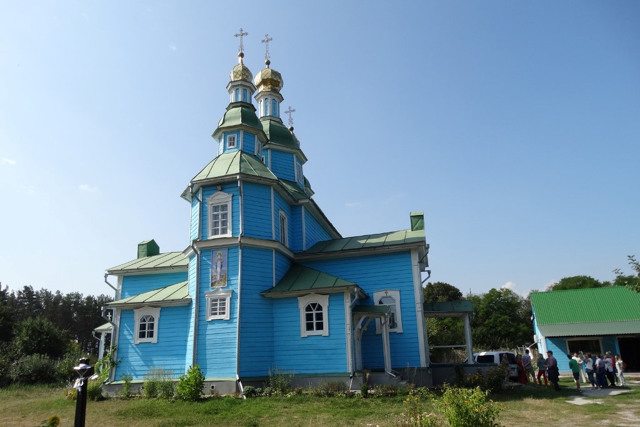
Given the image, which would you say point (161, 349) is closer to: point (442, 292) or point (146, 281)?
point (146, 281)

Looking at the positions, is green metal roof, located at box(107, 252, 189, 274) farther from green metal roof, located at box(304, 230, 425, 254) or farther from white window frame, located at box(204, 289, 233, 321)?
green metal roof, located at box(304, 230, 425, 254)

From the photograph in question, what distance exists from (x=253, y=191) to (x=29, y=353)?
2560 centimetres

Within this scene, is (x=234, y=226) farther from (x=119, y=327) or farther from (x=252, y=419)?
(x=252, y=419)

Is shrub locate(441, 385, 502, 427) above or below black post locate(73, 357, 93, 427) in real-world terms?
below

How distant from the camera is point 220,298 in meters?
15.2

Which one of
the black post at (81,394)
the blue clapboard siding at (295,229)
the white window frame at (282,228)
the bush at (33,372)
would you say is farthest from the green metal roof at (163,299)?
the bush at (33,372)

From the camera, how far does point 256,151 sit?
19578 millimetres

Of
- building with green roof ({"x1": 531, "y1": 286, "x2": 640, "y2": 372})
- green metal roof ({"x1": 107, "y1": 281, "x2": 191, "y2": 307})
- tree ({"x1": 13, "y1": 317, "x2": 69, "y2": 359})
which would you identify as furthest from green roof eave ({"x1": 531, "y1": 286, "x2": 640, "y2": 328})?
tree ({"x1": 13, "y1": 317, "x2": 69, "y2": 359})

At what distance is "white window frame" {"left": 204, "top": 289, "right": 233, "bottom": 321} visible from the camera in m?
15.0

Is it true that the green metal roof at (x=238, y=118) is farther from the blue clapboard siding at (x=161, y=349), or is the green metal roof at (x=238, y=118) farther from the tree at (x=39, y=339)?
the tree at (x=39, y=339)

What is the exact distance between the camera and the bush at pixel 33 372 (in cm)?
2416

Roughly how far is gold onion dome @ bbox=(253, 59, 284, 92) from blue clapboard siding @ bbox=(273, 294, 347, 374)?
46.6ft

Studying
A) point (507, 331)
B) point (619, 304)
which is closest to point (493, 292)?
point (507, 331)

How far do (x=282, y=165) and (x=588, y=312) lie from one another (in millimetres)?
19319
